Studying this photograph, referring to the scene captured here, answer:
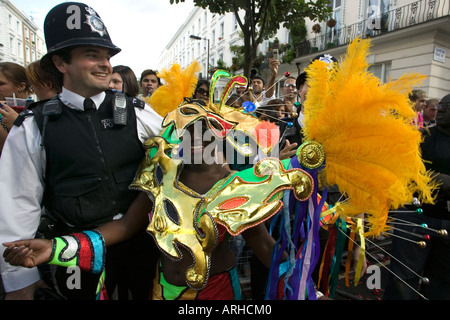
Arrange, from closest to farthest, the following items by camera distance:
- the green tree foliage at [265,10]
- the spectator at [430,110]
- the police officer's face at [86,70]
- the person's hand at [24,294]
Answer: the person's hand at [24,294] < the police officer's face at [86,70] < the spectator at [430,110] < the green tree foliage at [265,10]

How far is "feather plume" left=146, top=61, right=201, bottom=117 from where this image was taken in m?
2.04

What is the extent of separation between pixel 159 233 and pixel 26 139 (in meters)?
0.83

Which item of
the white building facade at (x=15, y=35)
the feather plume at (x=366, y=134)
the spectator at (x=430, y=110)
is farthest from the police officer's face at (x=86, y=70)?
the white building facade at (x=15, y=35)

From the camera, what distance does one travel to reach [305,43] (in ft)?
43.4

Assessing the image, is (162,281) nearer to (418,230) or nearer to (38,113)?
(38,113)

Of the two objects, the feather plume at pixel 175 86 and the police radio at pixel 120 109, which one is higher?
the feather plume at pixel 175 86

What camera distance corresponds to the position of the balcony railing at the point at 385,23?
861 centimetres

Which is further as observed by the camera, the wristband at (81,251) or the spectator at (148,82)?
the spectator at (148,82)

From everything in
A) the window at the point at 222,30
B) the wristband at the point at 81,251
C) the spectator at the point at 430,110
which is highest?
the window at the point at 222,30

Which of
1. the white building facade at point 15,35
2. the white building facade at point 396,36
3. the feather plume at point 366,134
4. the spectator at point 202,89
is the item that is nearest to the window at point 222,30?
the white building facade at point 396,36

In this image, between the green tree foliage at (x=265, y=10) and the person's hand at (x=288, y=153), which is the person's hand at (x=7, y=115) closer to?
the person's hand at (x=288, y=153)

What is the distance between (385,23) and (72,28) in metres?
11.4

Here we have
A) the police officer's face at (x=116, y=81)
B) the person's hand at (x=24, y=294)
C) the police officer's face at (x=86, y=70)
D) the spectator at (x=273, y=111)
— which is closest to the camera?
the person's hand at (x=24, y=294)

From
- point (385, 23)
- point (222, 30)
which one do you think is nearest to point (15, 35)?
point (222, 30)
